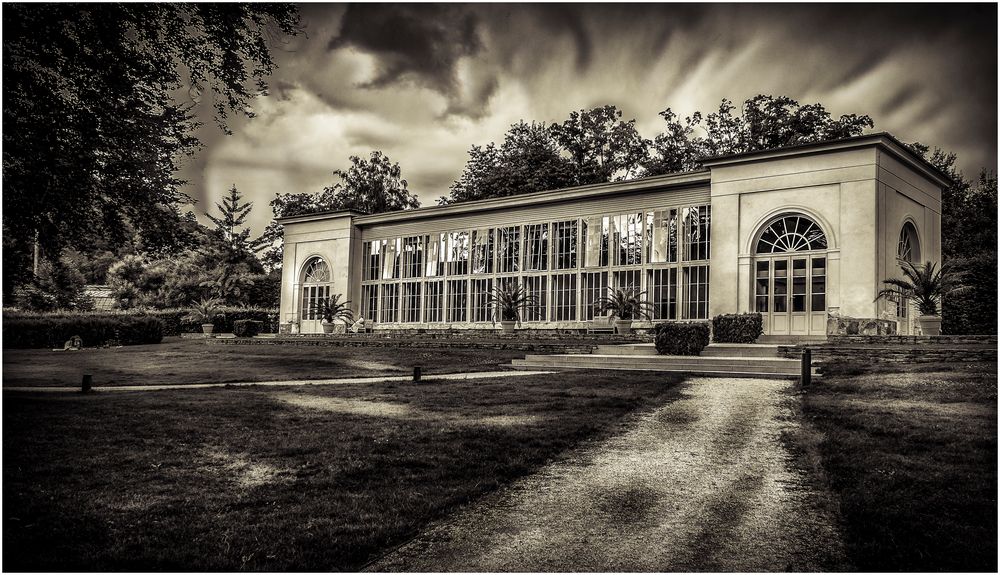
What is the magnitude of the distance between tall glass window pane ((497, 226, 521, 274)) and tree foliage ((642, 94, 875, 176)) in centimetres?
733

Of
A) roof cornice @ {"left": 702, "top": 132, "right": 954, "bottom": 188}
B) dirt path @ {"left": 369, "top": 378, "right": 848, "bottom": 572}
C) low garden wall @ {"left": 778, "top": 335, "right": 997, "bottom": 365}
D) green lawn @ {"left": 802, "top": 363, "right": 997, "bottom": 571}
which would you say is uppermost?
roof cornice @ {"left": 702, "top": 132, "right": 954, "bottom": 188}

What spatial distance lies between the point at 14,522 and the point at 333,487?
5.97ft

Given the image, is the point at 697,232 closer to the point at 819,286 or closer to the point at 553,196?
the point at 819,286

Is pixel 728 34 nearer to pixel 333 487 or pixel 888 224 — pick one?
pixel 333 487

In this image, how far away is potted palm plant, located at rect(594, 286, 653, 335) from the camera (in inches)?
744

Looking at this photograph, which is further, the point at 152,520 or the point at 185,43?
the point at 185,43

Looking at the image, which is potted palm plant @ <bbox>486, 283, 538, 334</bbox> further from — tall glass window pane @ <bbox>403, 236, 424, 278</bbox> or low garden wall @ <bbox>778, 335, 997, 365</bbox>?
low garden wall @ <bbox>778, 335, 997, 365</bbox>

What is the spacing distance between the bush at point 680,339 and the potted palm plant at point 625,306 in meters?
4.05

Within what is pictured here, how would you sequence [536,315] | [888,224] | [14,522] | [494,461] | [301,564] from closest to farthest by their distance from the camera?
1. [301,564]
2. [14,522]
3. [494,461]
4. [888,224]
5. [536,315]

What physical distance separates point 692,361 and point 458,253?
14.1m

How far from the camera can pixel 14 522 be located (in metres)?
3.63

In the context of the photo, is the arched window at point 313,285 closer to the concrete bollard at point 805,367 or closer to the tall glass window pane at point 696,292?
the tall glass window pane at point 696,292

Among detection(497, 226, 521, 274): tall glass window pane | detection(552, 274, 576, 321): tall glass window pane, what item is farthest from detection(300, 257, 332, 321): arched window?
detection(552, 274, 576, 321): tall glass window pane

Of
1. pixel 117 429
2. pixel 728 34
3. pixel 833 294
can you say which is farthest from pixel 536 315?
pixel 728 34
